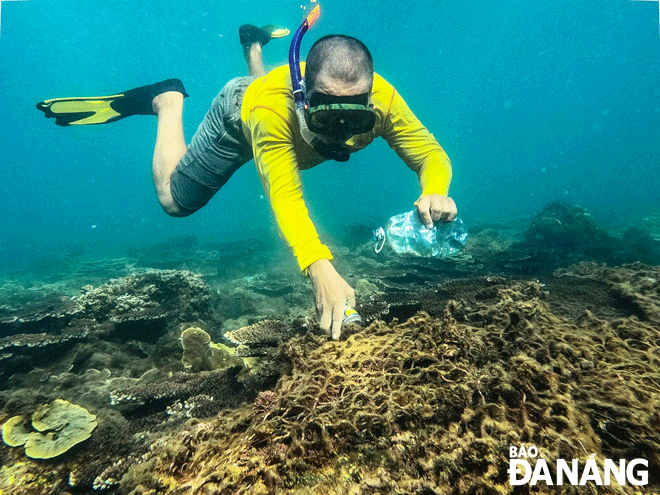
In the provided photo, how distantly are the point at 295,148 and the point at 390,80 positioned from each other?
245 ft

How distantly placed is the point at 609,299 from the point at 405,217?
286 cm

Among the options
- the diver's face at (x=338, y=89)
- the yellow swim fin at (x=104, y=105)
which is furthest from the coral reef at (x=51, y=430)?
the yellow swim fin at (x=104, y=105)

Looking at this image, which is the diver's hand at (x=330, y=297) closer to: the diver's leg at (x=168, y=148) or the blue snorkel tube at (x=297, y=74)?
the blue snorkel tube at (x=297, y=74)

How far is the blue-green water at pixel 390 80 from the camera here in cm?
5212

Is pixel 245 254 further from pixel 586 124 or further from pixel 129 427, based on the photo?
pixel 586 124

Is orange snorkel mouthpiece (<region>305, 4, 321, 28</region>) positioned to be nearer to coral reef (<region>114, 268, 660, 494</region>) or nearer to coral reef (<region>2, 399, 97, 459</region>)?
coral reef (<region>114, 268, 660, 494</region>)

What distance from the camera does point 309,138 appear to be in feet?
9.05

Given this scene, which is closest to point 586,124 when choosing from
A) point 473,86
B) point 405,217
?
point 473,86

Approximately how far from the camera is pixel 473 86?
8988 centimetres

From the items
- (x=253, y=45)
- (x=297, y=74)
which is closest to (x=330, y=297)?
(x=297, y=74)

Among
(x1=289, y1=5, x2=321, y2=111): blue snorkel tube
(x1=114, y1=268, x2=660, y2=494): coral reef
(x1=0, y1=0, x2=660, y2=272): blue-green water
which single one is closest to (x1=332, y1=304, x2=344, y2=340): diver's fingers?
(x1=114, y1=268, x2=660, y2=494): coral reef

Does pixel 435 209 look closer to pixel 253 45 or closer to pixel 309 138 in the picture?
pixel 309 138

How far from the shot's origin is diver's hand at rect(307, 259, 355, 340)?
7.02ft

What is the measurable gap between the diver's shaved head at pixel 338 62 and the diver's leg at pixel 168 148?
120 inches
